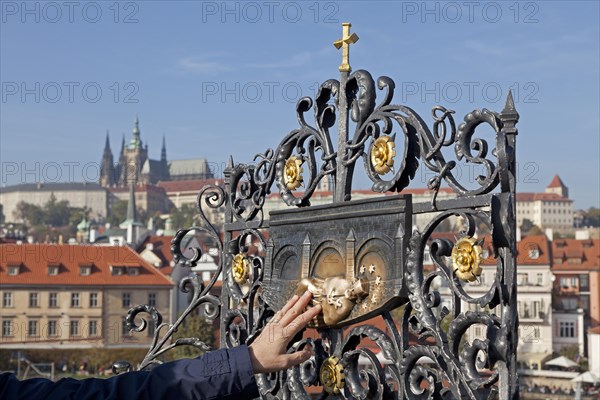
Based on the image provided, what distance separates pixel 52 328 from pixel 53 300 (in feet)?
3.90

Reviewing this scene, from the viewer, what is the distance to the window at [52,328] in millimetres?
42344

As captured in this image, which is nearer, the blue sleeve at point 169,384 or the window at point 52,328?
the blue sleeve at point 169,384

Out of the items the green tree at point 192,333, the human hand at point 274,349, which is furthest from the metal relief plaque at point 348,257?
the green tree at point 192,333

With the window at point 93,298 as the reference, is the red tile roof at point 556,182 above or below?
above

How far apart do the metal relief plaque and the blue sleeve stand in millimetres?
1552

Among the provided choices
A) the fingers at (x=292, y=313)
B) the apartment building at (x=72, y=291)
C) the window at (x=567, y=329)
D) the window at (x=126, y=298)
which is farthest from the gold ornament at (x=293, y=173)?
the window at (x=567, y=329)

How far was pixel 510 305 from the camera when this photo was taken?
3465mm

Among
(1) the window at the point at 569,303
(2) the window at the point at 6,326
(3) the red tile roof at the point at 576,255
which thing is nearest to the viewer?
(2) the window at the point at 6,326

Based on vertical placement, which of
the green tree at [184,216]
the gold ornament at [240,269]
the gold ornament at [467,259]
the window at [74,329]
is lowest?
the window at [74,329]

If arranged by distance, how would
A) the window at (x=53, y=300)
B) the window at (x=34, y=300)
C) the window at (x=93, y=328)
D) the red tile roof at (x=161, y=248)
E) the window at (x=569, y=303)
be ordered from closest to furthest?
the window at (x=34, y=300)
the window at (x=53, y=300)
the window at (x=93, y=328)
the window at (x=569, y=303)
the red tile roof at (x=161, y=248)

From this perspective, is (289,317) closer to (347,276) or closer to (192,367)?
(192,367)

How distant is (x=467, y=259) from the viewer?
139 inches

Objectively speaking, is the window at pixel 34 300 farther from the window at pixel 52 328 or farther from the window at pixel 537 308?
the window at pixel 537 308

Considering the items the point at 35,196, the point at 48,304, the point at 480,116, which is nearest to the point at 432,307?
the point at 480,116
